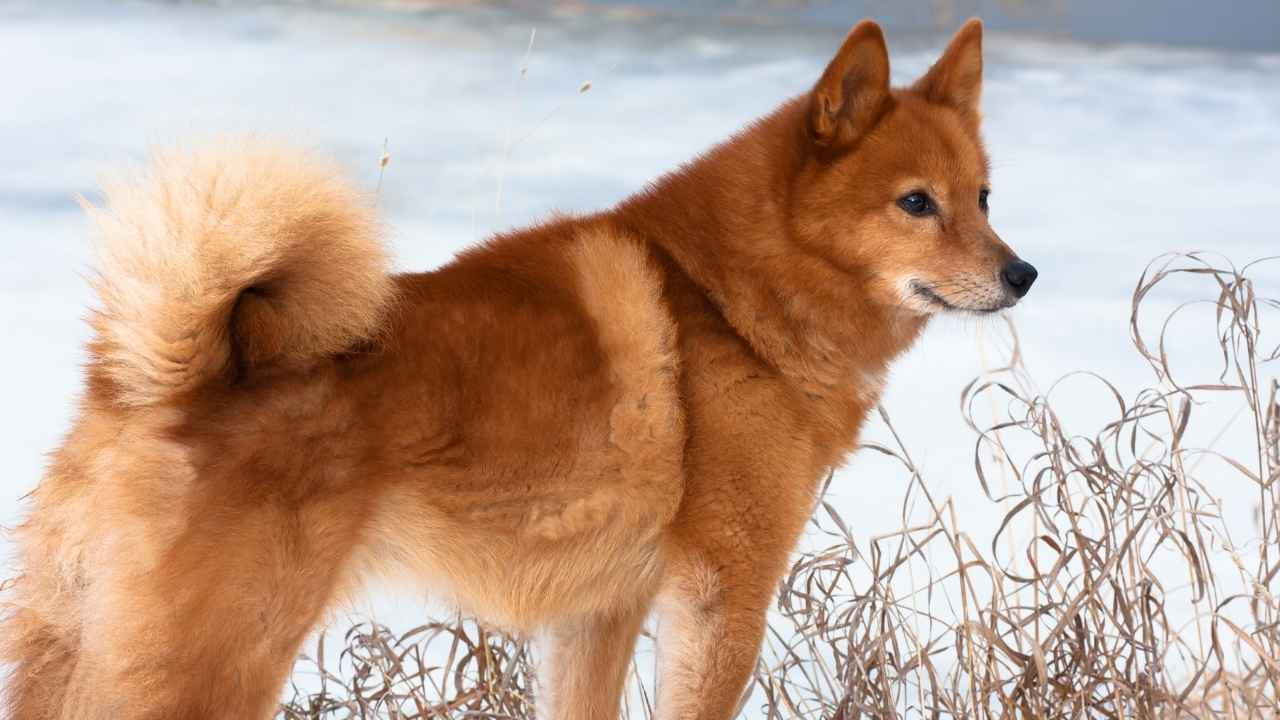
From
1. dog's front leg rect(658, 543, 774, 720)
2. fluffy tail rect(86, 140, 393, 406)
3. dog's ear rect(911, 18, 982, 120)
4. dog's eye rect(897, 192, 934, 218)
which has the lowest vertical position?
dog's front leg rect(658, 543, 774, 720)

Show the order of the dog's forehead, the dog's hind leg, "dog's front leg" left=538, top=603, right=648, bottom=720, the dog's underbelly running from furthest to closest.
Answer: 1. "dog's front leg" left=538, top=603, right=648, bottom=720
2. the dog's forehead
3. the dog's underbelly
4. the dog's hind leg

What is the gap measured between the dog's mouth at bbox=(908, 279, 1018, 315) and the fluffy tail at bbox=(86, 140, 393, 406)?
1.30 meters

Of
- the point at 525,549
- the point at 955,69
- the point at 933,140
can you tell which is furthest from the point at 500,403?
the point at 955,69

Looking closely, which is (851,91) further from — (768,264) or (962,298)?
(962,298)

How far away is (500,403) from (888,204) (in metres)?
1.09

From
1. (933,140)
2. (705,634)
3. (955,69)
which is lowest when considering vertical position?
(705,634)

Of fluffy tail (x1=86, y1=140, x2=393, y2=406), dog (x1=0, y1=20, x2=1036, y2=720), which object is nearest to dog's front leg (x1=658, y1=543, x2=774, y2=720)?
dog (x1=0, y1=20, x2=1036, y2=720)

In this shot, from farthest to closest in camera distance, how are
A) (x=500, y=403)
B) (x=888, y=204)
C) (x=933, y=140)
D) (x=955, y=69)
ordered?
1. (x=955, y=69)
2. (x=933, y=140)
3. (x=888, y=204)
4. (x=500, y=403)

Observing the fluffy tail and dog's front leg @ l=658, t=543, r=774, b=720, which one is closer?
the fluffy tail

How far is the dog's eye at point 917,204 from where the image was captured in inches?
129

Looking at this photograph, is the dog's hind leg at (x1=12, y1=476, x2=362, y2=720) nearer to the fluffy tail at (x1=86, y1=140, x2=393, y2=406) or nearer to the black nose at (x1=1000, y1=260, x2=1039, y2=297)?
the fluffy tail at (x1=86, y1=140, x2=393, y2=406)

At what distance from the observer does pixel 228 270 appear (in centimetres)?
266

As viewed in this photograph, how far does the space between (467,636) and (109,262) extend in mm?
1658

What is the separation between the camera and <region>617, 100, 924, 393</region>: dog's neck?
327cm
